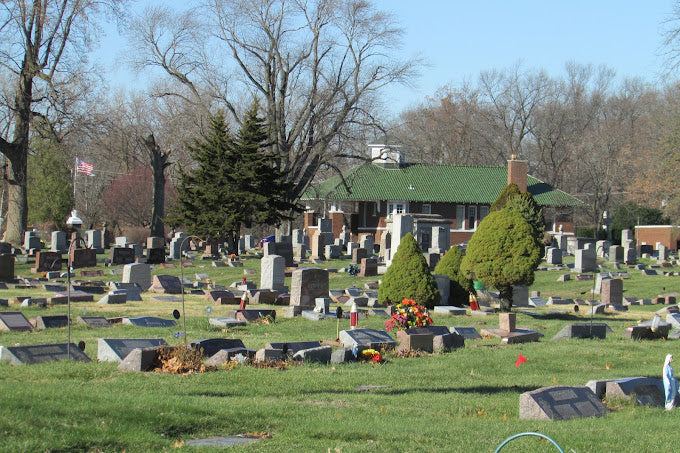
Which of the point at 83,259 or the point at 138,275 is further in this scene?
the point at 83,259

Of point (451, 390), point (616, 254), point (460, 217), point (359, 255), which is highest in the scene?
point (460, 217)

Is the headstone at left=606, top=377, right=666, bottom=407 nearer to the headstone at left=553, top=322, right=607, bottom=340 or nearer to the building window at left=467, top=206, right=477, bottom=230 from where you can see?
the headstone at left=553, top=322, right=607, bottom=340

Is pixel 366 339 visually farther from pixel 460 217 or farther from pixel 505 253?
pixel 460 217

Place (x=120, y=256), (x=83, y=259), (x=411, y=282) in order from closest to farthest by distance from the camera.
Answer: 1. (x=411, y=282)
2. (x=83, y=259)
3. (x=120, y=256)

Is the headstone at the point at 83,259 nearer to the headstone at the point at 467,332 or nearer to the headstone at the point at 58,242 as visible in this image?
the headstone at the point at 58,242

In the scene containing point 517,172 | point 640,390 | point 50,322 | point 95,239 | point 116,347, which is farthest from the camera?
point 517,172

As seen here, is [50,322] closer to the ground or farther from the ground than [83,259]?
closer to the ground

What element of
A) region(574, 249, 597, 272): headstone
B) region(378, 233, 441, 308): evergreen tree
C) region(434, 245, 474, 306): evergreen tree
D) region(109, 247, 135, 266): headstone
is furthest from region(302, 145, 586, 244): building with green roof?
region(378, 233, 441, 308): evergreen tree

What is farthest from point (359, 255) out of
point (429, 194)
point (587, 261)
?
point (429, 194)

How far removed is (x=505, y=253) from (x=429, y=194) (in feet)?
136

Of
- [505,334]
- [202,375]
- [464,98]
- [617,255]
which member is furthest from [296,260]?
[464,98]

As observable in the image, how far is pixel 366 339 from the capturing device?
14195mm

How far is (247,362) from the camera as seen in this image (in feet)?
38.1

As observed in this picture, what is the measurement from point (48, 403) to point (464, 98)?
78.3 meters
